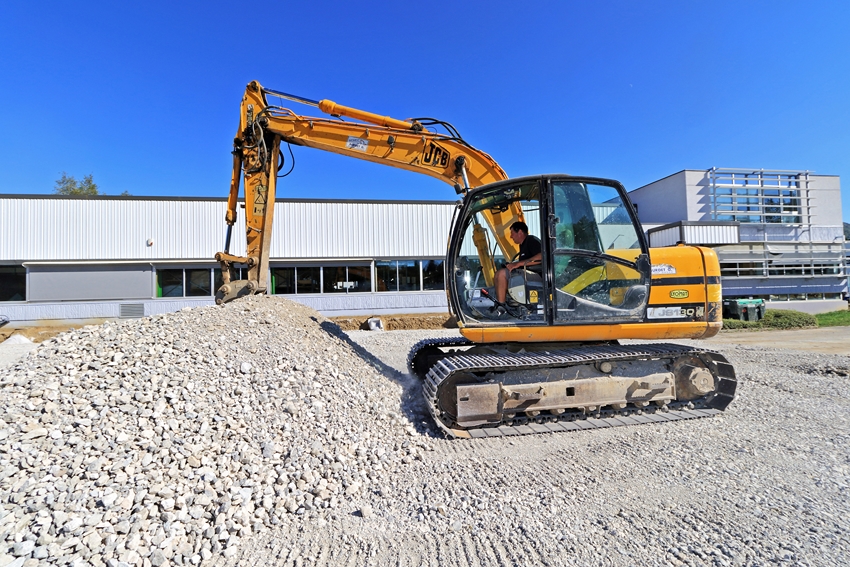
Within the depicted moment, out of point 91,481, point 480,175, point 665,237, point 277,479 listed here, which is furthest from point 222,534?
point 665,237

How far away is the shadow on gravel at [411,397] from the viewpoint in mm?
4473

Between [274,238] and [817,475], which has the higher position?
[274,238]

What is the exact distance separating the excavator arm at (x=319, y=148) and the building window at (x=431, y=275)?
44.9ft

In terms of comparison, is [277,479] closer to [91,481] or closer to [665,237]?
[91,481]

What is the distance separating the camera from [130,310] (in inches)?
699

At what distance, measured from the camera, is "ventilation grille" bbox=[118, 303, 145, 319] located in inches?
695

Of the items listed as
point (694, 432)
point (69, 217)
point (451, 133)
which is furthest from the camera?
point (69, 217)

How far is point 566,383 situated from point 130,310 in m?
18.9

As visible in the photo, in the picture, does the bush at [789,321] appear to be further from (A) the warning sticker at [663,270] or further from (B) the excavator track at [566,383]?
(A) the warning sticker at [663,270]

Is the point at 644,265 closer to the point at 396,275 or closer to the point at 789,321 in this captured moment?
the point at 789,321

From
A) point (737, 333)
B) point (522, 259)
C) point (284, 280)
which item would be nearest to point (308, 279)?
point (284, 280)

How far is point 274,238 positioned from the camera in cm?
1897

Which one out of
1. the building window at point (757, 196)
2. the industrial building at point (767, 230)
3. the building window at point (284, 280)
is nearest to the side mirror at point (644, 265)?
the building window at point (284, 280)

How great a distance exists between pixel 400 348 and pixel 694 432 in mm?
6847
